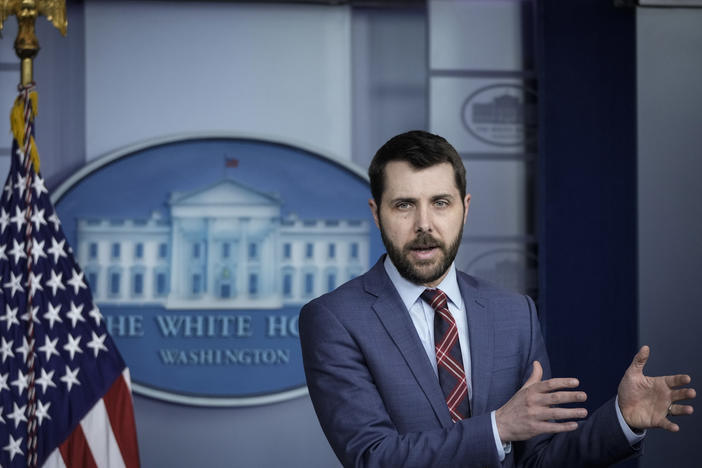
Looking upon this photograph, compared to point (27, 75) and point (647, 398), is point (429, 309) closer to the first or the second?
point (647, 398)

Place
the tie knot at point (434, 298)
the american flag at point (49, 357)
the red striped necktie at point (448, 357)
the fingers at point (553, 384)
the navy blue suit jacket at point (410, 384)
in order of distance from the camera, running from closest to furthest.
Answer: the fingers at point (553, 384) < the navy blue suit jacket at point (410, 384) < the red striped necktie at point (448, 357) < the tie knot at point (434, 298) < the american flag at point (49, 357)

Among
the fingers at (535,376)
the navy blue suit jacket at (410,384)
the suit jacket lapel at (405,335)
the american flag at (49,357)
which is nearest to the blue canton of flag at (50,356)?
the american flag at (49,357)

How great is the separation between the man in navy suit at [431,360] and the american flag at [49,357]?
4.36ft

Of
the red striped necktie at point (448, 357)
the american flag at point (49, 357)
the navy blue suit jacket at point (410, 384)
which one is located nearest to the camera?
the navy blue suit jacket at point (410, 384)

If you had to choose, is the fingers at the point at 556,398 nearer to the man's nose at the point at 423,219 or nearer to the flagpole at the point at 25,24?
the man's nose at the point at 423,219

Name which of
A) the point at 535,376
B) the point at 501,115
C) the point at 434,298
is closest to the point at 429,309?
the point at 434,298

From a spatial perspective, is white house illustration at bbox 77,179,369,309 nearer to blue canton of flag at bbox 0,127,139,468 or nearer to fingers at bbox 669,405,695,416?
blue canton of flag at bbox 0,127,139,468

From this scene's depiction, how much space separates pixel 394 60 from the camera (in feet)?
11.6

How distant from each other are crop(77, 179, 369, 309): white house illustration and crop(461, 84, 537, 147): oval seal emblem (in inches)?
27.1

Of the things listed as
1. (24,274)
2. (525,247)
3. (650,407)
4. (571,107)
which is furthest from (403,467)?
(571,107)

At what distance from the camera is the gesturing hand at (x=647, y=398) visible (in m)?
1.58

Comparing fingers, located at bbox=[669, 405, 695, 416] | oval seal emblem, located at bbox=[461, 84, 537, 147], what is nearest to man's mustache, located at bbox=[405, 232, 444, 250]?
fingers, located at bbox=[669, 405, 695, 416]

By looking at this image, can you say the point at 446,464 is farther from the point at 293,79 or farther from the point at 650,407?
the point at 293,79

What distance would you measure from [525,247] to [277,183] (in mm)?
1190
